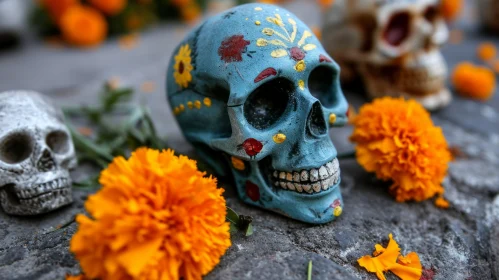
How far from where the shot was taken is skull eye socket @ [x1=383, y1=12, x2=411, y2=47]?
2334 mm

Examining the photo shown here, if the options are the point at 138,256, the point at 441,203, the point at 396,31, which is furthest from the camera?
the point at 396,31

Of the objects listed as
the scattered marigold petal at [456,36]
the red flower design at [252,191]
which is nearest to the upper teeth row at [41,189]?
the red flower design at [252,191]

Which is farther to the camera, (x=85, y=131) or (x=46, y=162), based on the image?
(x=85, y=131)

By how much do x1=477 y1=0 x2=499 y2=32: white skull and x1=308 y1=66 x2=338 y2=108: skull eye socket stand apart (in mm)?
2892

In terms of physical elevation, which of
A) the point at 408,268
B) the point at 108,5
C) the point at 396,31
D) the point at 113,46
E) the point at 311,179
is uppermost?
the point at 108,5

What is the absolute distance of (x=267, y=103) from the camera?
4.82 feet

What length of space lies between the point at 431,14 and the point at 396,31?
0.21 m

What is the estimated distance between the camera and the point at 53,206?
1.50 metres

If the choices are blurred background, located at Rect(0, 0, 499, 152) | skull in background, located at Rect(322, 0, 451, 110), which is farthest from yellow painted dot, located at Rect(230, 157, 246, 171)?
skull in background, located at Rect(322, 0, 451, 110)

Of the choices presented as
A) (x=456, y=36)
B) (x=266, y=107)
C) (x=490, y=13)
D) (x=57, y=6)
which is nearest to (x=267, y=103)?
Result: (x=266, y=107)

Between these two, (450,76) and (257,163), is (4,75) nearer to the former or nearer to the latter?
(257,163)

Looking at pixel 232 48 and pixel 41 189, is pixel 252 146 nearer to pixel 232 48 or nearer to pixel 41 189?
pixel 232 48

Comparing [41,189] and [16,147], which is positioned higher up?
[16,147]

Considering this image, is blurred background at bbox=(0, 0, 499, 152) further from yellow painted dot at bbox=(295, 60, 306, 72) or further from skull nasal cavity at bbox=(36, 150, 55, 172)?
yellow painted dot at bbox=(295, 60, 306, 72)
